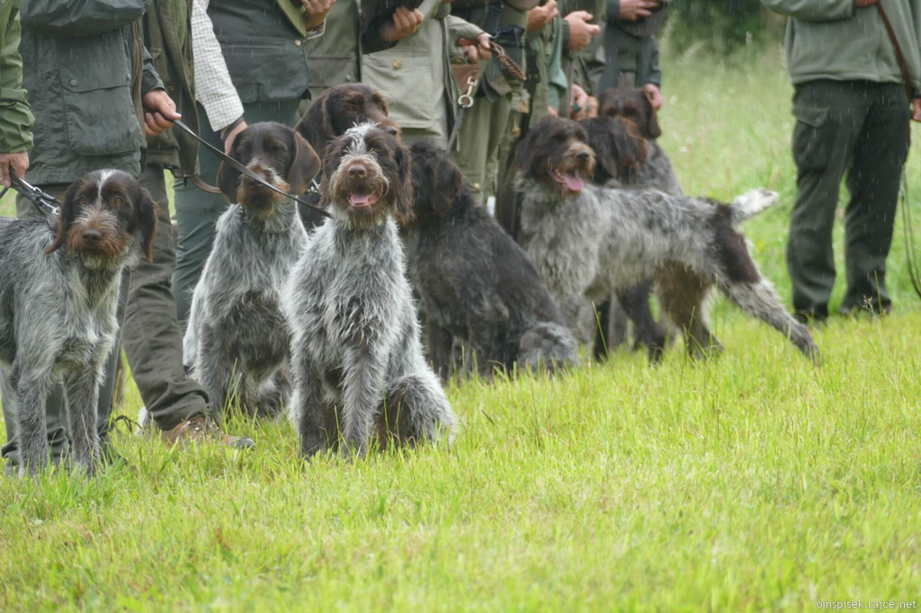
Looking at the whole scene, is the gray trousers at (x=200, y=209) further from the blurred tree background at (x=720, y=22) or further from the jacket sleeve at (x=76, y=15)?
A: the blurred tree background at (x=720, y=22)

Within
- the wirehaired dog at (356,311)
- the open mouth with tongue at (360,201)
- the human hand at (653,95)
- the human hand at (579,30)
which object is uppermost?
the human hand at (579,30)

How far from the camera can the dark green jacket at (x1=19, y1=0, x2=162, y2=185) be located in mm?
4035

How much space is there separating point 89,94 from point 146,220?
517 mm

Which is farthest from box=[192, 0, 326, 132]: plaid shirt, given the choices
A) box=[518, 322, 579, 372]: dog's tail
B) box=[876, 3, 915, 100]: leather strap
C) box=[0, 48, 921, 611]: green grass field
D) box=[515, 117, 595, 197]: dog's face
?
box=[876, 3, 915, 100]: leather strap

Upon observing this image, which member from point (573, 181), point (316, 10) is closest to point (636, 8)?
point (573, 181)

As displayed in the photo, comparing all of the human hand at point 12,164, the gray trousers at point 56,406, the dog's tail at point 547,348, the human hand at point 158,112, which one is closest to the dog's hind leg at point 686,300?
the dog's tail at point 547,348

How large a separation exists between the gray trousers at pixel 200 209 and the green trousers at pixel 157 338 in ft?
2.41

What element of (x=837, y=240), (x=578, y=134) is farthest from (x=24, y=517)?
(x=837, y=240)

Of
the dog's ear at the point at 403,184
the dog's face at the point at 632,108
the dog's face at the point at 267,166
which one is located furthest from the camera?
the dog's face at the point at 632,108

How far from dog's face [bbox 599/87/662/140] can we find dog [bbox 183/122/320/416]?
376 centimetres

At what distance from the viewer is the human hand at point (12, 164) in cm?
379

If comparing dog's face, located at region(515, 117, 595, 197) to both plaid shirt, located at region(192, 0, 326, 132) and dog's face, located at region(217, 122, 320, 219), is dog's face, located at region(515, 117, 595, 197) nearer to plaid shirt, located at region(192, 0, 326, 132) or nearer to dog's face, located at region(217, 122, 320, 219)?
dog's face, located at region(217, 122, 320, 219)

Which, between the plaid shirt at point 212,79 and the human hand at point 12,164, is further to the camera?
the plaid shirt at point 212,79

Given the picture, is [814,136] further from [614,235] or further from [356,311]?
[356,311]
